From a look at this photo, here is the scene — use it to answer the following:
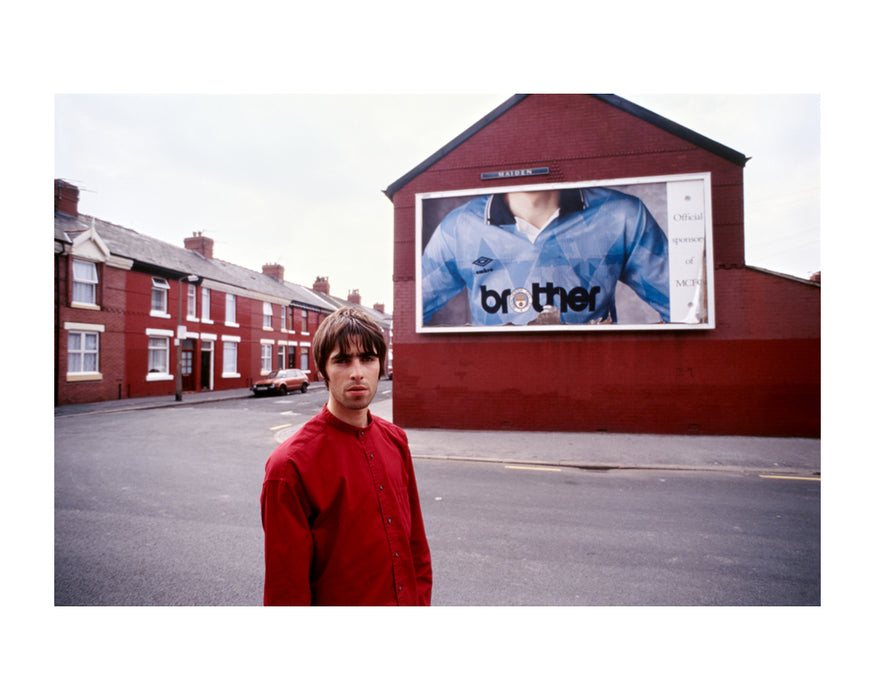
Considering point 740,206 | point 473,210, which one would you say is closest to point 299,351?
point 473,210

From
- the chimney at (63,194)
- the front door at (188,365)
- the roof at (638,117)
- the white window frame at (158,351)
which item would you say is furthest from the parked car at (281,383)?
the chimney at (63,194)

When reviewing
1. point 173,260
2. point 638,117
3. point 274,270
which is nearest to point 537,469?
point 638,117

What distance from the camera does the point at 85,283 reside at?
14.7 meters

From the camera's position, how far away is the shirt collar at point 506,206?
Result: 964 centimetres

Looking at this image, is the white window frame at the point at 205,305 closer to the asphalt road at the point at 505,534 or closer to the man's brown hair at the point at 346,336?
the asphalt road at the point at 505,534

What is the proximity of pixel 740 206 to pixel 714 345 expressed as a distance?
305 cm

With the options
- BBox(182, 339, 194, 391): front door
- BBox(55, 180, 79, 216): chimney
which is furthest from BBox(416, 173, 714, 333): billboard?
BBox(182, 339, 194, 391): front door

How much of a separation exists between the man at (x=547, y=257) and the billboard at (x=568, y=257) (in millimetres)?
23

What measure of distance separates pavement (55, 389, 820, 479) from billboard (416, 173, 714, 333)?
247cm

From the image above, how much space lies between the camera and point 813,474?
21.4 feet

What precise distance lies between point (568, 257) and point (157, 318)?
17570 mm

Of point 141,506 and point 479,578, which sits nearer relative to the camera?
point 479,578

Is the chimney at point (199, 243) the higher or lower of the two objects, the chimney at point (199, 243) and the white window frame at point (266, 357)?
the higher
